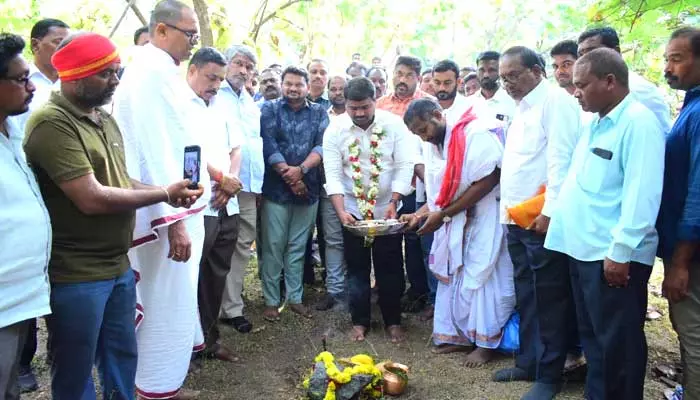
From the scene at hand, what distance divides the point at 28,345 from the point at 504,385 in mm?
3254

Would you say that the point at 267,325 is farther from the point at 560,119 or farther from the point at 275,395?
the point at 560,119

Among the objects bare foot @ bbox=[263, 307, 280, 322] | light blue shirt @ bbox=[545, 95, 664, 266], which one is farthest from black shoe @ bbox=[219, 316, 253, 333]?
light blue shirt @ bbox=[545, 95, 664, 266]

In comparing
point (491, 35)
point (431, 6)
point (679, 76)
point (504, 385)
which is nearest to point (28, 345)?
point (504, 385)

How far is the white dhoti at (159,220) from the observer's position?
3.18 m

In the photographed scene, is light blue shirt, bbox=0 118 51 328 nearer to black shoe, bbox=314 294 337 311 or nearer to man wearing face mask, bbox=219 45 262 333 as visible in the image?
man wearing face mask, bbox=219 45 262 333

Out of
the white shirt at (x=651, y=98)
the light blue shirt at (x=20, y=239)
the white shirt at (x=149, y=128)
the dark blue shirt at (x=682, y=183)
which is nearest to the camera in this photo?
the light blue shirt at (x=20, y=239)

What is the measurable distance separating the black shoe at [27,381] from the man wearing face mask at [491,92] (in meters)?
4.20

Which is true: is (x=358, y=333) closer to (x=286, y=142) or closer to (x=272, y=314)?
(x=272, y=314)

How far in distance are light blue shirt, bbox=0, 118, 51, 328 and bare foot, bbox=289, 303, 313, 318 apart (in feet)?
10.5

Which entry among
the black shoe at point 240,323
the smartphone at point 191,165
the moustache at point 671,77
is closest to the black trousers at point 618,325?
the moustache at point 671,77

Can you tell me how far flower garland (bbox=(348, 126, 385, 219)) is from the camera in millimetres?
4793

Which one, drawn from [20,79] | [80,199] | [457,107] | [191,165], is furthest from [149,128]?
[457,107]

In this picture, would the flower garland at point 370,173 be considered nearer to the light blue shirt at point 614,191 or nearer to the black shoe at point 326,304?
the black shoe at point 326,304

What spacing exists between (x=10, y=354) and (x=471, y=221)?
3.20m
